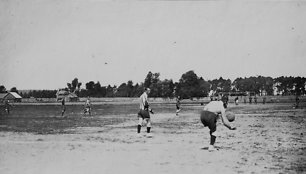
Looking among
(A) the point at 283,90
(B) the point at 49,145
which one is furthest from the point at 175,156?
(A) the point at 283,90

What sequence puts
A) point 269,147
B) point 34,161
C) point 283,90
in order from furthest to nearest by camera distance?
point 283,90, point 269,147, point 34,161

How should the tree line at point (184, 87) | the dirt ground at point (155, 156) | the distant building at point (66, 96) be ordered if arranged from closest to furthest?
the dirt ground at point (155, 156)
the tree line at point (184, 87)
the distant building at point (66, 96)

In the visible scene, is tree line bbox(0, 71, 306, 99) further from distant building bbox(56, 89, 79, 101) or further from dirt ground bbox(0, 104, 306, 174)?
dirt ground bbox(0, 104, 306, 174)

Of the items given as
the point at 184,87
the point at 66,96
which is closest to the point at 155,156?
the point at 184,87

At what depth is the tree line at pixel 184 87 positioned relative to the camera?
122625 millimetres

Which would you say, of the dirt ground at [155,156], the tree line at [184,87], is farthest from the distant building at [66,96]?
the dirt ground at [155,156]

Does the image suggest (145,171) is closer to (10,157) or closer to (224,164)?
(224,164)

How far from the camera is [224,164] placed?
312 inches

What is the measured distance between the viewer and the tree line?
12262 cm

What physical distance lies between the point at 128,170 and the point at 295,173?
10.9ft

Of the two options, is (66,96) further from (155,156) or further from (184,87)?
(155,156)

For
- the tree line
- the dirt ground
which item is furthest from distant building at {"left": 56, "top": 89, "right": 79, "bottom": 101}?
the dirt ground

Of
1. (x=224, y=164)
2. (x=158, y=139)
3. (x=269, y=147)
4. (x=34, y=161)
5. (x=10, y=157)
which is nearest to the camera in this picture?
(x=224, y=164)

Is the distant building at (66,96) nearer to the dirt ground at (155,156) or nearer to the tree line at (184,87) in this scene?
the tree line at (184,87)
